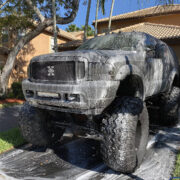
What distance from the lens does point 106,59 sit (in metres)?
2.95

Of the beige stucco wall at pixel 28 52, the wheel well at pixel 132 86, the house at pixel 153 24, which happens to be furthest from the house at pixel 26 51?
the wheel well at pixel 132 86

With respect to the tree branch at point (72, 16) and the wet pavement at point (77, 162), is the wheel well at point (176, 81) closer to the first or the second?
the wet pavement at point (77, 162)

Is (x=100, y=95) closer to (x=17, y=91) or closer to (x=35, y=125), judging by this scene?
(x=35, y=125)

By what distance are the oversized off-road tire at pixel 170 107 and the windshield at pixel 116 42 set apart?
6.49 ft

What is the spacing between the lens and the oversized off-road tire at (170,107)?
5129 mm

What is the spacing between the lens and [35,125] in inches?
148

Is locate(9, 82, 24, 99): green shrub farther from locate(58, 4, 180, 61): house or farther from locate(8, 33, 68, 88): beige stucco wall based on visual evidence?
locate(58, 4, 180, 61): house

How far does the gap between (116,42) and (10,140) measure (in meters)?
3.11

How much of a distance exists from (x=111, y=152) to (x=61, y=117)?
143cm

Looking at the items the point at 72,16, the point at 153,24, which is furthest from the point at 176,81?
the point at 153,24

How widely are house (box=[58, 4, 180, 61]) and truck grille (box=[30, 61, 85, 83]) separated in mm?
9342

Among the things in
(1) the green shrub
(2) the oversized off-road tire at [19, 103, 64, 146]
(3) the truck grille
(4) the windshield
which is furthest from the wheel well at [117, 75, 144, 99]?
(1) the green shrub

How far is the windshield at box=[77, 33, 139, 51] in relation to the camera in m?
3.94

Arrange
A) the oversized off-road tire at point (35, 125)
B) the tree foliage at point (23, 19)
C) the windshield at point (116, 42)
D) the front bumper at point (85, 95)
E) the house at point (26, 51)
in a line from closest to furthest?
1. the front bumper at point (85, 95)
2. the oversized off-road tire at point (35, 125)
3. the windshield at point (116, 42)
4. the tree foliage at point (23, 19)
5. the house at point (26, 51)
